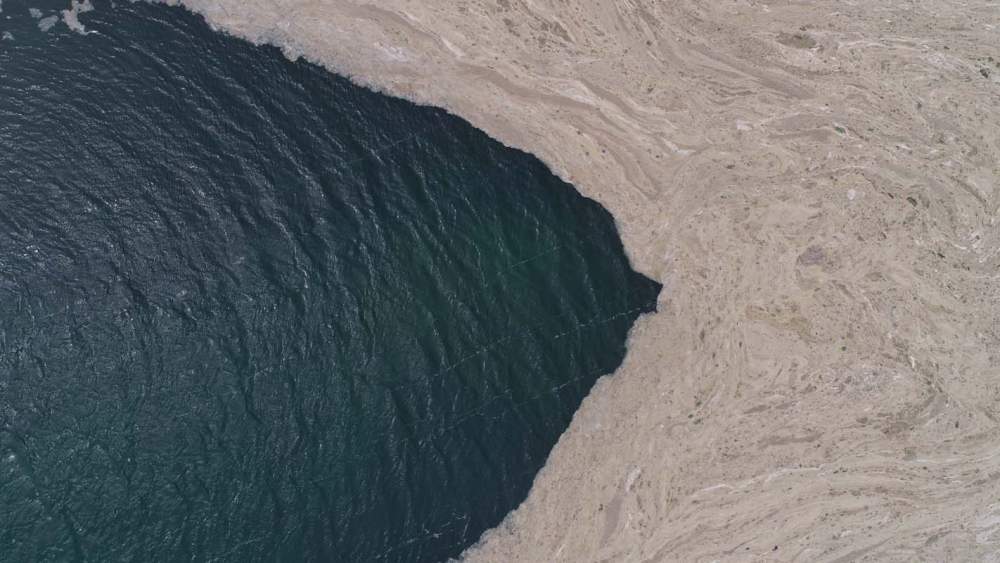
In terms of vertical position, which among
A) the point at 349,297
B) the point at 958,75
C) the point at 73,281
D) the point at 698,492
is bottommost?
the point at 698,492

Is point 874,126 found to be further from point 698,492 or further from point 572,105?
point 698,492

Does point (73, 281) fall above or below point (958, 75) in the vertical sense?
below

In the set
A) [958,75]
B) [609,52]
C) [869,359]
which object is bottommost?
[869,359]

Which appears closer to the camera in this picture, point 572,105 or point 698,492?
point 698,492

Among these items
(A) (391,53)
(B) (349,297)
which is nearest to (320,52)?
(A) (391,53)

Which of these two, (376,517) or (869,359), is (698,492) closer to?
(869,359)

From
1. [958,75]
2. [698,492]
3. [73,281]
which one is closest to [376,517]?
[698,492]
